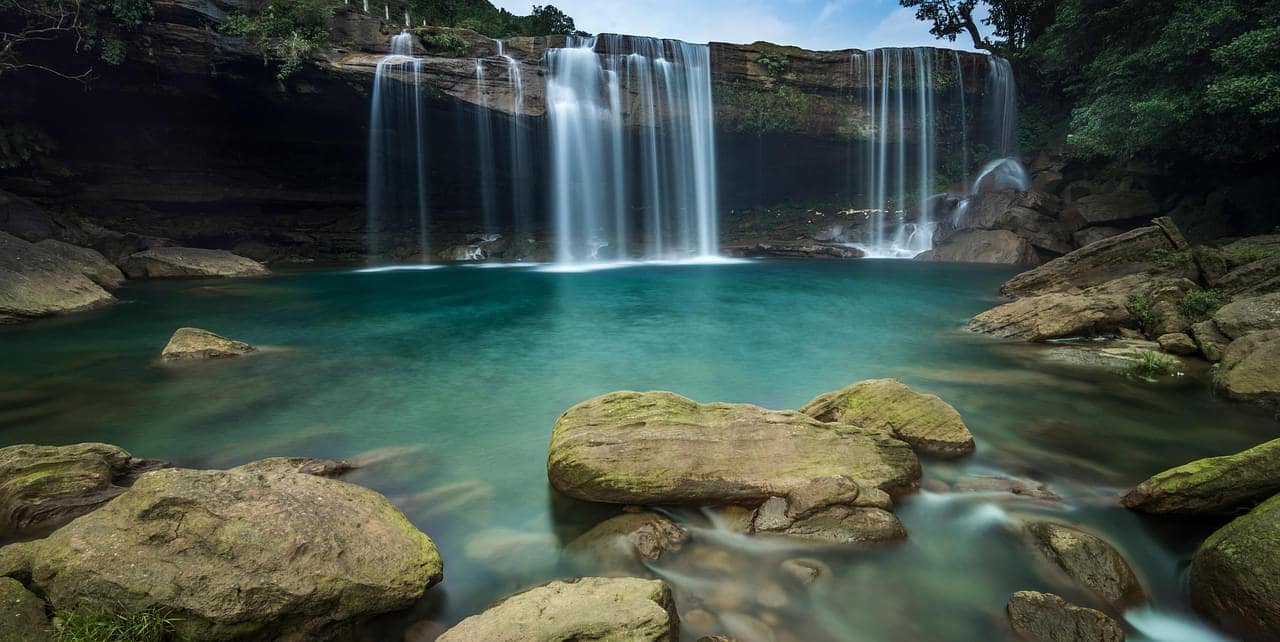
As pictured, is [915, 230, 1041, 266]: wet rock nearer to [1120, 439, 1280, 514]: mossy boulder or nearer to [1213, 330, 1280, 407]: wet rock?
[1213, 330, 1280, 407]: wet rock

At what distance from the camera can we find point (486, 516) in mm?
4590

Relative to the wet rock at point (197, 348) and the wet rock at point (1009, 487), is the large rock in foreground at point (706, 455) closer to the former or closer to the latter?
the wet rock at point (1009, 487)

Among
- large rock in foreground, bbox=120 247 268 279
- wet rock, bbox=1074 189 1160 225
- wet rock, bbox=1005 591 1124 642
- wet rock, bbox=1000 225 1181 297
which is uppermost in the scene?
wet rock, bbox=1074 189 1160 225

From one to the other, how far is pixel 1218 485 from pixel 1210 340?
227 inches

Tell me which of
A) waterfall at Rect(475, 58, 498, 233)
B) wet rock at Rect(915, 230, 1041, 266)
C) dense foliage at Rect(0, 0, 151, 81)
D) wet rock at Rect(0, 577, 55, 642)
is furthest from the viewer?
waterfall at Rect(475, 58, 498, 233)

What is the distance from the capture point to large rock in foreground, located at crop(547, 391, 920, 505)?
14.5 ft

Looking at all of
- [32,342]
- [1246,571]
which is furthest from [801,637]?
[32,342]

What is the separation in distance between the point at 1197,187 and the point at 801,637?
22.9m

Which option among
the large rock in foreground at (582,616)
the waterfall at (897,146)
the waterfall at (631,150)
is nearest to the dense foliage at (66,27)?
the waterfall at (631,150)

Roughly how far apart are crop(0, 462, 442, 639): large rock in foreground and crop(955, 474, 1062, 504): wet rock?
418cm

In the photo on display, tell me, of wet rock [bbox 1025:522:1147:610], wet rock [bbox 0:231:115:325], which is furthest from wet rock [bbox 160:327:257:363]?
wet rock [bbox 1025:522:1147:610]

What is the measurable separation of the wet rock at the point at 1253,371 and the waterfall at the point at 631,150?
2140cm

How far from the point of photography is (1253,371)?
21.6 ft

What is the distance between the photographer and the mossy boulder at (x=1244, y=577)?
120 inches
